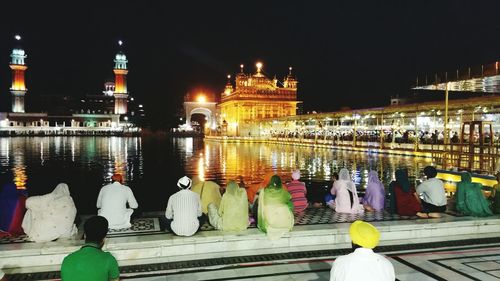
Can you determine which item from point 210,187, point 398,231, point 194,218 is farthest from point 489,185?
point 194,218

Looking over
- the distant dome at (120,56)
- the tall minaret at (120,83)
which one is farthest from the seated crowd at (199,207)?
the distant dome at (120,56)

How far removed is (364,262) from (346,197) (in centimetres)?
470

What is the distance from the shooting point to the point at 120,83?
336 ft

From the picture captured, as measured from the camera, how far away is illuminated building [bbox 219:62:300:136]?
198ft

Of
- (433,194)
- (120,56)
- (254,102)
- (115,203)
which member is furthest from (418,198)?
(120,56)

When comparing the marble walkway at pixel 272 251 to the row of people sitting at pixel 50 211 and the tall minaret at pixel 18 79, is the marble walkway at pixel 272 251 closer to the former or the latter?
the row of people sitting at pixel 50 211

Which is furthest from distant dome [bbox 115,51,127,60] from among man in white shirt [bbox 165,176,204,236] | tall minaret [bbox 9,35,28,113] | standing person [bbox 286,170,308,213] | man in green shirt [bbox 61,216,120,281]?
man in green shirt [bbox 61,216,120,281]

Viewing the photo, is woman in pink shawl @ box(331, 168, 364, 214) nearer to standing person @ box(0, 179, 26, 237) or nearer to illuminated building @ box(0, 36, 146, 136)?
standing person @ box(0, 179, 26, 237)

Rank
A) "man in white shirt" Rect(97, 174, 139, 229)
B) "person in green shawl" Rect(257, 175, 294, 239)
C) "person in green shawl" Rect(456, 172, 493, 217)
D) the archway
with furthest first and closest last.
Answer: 1. the archway
2. "person in green shawl" Rect(456, 172, 493, 217)
3. "man in white shirt" Rect(97, 174, 139, 229)
4. "person in green shawl" Rect(257, 175, 294, 239)

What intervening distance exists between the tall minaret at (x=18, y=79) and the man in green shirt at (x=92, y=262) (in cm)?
10357

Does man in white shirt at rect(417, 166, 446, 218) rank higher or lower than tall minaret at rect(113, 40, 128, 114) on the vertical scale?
lower

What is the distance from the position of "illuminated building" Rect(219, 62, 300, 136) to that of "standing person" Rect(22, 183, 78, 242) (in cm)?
5193

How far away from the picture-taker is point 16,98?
308ft

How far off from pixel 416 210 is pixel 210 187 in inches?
143
